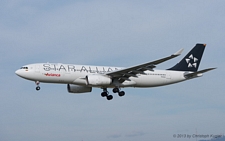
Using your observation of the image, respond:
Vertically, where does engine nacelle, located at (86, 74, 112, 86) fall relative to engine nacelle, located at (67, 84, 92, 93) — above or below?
above

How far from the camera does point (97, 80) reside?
4409cm

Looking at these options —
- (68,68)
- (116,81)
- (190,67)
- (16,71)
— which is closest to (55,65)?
(68,68)

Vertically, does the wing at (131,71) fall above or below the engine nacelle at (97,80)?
above

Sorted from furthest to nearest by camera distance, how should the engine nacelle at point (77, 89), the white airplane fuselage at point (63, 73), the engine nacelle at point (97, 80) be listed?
the engine nacelle at point (77, 89)
the engine nacelle at point (97, 80)
the white airplane fuselage at point (63, 73)

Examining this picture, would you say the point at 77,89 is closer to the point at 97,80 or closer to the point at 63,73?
the point at 97,80

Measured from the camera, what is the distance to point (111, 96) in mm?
48500

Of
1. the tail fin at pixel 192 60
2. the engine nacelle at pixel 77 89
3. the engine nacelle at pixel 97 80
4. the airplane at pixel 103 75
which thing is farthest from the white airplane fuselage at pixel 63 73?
the tail fin at pixel 192 60

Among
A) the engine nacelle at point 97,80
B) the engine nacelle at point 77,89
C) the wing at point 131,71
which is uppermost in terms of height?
the wing at point 131,71

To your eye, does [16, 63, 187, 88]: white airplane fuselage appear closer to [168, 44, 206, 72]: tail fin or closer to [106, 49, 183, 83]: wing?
[106, 49, 183, 83]: wing

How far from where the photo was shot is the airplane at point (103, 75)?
43531 mm

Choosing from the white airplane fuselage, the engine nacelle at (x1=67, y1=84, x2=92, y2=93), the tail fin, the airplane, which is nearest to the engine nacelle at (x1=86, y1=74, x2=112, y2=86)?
the airplane

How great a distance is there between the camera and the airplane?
43531mm

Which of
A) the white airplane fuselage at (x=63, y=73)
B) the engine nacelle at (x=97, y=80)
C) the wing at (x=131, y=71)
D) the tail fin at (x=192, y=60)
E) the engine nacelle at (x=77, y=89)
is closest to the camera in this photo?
the wing at (x=131, y=71)

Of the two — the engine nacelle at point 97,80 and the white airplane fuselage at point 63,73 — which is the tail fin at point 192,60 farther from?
the engine nacelle at point 97,80
